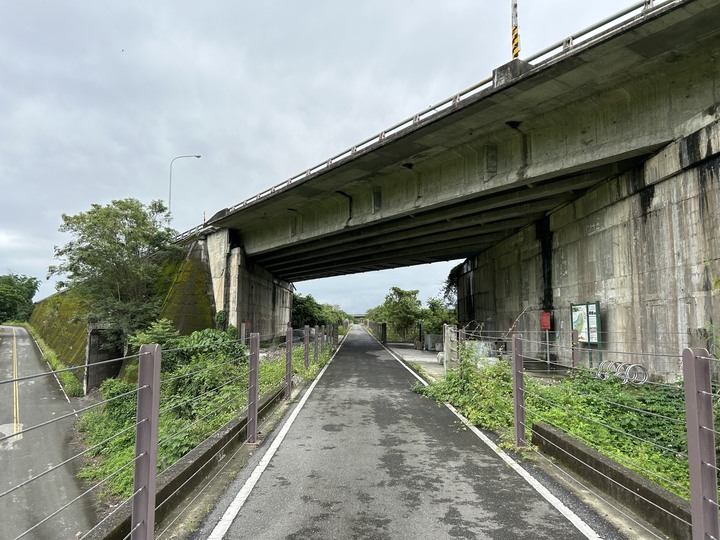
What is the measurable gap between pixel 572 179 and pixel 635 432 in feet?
31.2

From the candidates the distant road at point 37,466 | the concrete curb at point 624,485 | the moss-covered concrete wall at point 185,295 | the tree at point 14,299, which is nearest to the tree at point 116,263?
the moss-covered concrete wall at point 185,295

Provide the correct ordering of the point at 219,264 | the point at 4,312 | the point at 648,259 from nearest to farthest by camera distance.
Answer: the point at 648,259
the point at 219,264
the point at 4,312

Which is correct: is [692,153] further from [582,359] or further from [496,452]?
[496,452]

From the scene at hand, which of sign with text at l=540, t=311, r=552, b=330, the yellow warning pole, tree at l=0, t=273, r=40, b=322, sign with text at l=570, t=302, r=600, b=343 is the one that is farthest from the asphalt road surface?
tree at l=0, t=273, r=40, b=322

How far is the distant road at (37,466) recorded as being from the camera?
1110cm

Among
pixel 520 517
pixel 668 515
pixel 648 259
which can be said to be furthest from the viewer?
pixel 648 259

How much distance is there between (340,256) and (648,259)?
21824mm

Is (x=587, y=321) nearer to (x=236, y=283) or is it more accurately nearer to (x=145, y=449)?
(x=145, y=449)

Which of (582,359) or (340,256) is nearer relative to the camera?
(582,359)

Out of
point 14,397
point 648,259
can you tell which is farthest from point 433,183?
point 14,397

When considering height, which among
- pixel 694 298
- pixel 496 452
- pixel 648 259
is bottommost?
pixel 496 452

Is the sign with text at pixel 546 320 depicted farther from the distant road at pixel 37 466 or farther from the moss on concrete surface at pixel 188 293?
the moss on concrete surface at pixel 188 293

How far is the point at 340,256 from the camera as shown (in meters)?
31.8

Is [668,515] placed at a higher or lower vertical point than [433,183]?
lower
